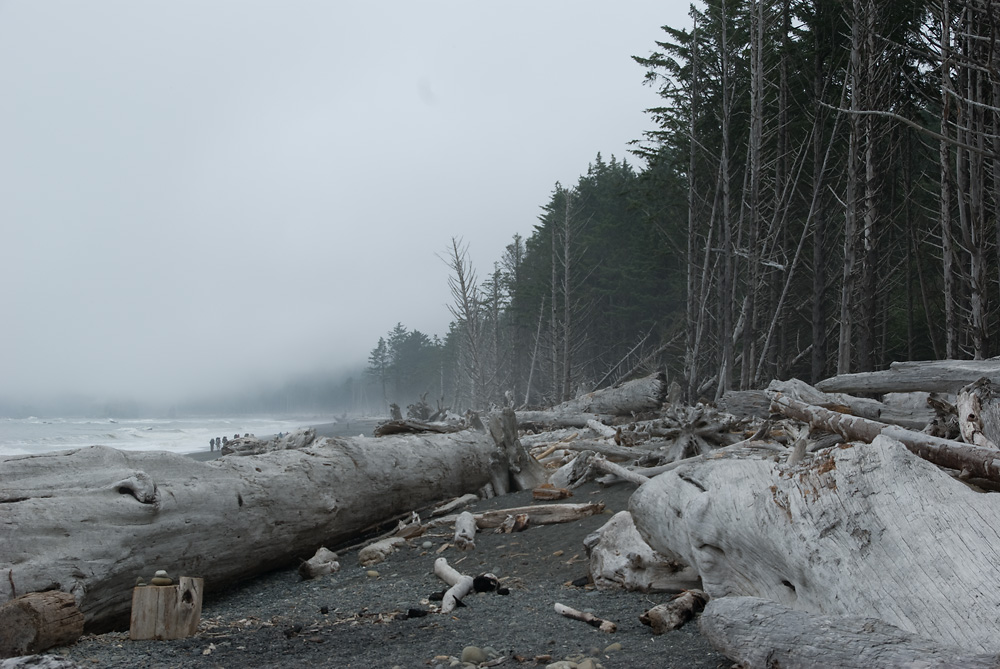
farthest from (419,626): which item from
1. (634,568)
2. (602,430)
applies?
(602,430)

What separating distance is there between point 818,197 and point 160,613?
14054 millimetres

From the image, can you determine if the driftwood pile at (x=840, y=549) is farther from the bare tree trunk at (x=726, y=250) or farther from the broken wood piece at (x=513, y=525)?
the bare tree trunk at (x=726, y=250)

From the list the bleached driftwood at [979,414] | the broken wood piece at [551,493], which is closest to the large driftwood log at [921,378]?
the bleached driftwood at [979,414]

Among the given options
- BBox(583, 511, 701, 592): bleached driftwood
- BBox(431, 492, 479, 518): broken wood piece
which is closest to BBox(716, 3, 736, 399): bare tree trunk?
BBox(431, 492, 479, 518): broken wood piece

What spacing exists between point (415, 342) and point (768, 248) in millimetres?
70960

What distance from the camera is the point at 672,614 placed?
11.1ft

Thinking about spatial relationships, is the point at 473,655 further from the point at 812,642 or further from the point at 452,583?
the point at 452,583

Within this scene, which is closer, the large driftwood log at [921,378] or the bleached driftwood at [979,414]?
the bleached driftwood at [979,414]

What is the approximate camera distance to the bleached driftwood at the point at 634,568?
4184 mm

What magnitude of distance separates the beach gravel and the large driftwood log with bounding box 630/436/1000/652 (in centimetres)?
49

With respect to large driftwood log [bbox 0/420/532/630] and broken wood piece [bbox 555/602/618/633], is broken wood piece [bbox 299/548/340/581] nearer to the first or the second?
large driftwood log [bbox 0/420/532/630]

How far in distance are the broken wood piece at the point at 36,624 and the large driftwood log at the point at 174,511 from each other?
0.61 metres

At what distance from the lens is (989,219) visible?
12656mm

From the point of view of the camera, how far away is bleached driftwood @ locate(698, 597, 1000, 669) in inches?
76.2
